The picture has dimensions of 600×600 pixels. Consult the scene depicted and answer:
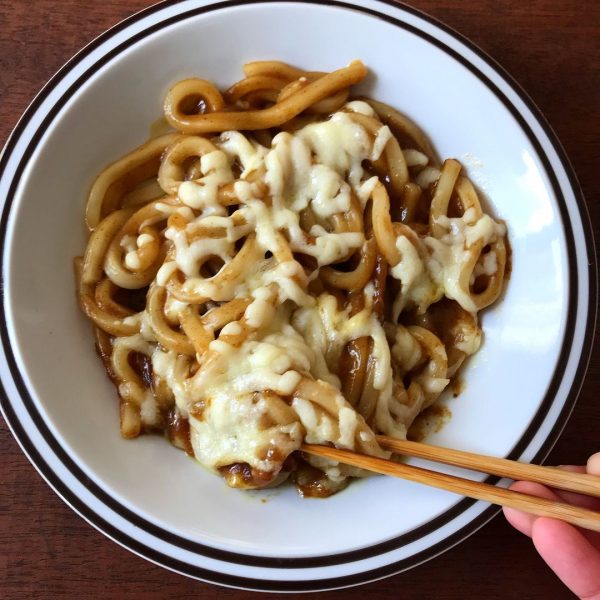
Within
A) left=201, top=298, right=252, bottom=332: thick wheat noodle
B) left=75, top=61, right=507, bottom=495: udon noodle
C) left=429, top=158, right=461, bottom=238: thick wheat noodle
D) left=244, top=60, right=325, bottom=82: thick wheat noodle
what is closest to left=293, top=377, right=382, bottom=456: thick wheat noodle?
left=75, top=61, right=507, bottom=495: udon noodle

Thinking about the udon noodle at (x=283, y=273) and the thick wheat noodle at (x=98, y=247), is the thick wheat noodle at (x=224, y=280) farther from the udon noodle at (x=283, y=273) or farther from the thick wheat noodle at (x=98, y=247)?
the thick wheat noodle at (x=98, y=247)

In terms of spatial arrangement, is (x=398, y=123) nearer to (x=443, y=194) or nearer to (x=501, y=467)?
(x=443, y=194)

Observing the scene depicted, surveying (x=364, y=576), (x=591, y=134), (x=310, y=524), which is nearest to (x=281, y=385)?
(x=310, y=524)

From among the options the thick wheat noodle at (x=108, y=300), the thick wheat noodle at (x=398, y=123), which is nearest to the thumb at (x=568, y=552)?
the thick wheat noodle at (x=398, y=123)

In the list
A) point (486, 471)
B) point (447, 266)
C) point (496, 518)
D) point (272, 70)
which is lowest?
point (496, 518)

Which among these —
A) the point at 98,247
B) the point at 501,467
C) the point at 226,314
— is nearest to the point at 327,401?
the point at 226,314

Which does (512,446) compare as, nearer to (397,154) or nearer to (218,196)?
(397,154)
